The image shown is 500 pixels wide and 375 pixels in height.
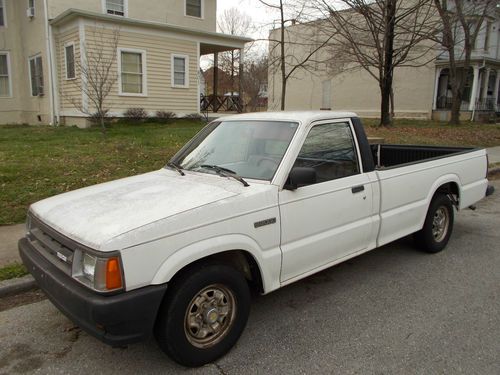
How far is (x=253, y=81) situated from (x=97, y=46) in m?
25.5

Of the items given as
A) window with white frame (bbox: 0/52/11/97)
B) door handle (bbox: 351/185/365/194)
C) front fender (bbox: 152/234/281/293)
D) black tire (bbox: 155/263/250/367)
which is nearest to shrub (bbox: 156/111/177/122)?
window with white frame (bbox: 0/52/11/97)

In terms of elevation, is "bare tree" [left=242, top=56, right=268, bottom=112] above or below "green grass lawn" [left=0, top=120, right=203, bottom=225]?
above

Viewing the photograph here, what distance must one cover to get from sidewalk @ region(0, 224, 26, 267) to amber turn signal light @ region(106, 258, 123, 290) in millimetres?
2571

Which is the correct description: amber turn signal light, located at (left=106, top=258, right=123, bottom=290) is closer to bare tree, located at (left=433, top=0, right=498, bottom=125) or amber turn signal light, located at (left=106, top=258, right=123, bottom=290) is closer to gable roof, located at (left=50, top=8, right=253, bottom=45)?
gable roof, located at (left=50, top=8, right=253, bottom=45)

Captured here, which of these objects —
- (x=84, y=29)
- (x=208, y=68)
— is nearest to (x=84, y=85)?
(x=84, y=29)

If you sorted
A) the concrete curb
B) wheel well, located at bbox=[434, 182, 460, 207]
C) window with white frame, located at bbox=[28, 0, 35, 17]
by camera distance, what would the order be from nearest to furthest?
the concrete curb → wheel well, located at bbox=[434, 182, 460, 207] → window with white frame, located at bbox=[28, 0, 35, 17]

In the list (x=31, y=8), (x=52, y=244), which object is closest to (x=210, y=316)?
(x=52, y=244)

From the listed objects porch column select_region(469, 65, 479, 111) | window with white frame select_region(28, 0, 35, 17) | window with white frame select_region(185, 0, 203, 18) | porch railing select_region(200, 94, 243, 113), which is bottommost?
porch railing select_region(200, 94, 243, 113)

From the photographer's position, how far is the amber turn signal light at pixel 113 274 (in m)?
2.48

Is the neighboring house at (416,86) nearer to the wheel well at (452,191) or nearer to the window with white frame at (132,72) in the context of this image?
the window with white frame at (132,72)

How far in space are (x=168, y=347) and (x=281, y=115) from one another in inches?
87.2

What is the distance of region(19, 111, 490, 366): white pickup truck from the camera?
2570 millimetres

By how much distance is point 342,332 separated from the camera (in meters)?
3.36

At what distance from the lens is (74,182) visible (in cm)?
731
